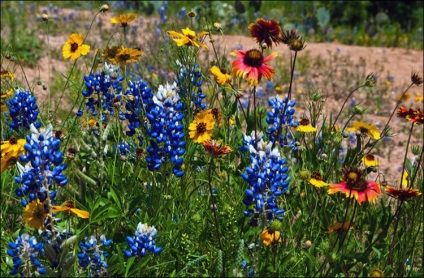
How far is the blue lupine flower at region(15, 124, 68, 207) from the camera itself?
1.97 metres

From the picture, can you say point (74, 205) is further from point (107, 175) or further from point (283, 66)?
point (283, 66)

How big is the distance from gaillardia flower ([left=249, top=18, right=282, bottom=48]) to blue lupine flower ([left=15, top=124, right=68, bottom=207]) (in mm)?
1047

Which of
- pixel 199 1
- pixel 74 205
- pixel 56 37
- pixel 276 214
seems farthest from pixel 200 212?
pixel 199 1

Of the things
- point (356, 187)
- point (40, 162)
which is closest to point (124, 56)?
point (40, 162)

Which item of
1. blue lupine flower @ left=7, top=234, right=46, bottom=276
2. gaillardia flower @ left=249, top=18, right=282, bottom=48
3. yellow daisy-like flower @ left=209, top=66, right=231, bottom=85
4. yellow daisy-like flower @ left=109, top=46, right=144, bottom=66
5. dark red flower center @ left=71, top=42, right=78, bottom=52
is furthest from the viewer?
dark red flower center @ left=71, top=42, right=78, bottom=52

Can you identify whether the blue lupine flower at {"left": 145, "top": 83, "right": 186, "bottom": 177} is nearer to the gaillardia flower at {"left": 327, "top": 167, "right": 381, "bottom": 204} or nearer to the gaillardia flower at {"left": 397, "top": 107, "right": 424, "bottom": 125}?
the gaillardia flower at {"left": 327, "top": 167, "right": 381, "bottom": 204}

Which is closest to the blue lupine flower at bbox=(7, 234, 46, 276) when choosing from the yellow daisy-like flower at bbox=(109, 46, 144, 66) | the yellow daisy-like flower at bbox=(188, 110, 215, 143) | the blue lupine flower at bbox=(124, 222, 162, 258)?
the blue lupine flower at bbox=(124, 222, 162, 258)

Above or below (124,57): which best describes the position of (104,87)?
below

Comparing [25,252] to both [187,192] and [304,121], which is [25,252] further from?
[304,121]

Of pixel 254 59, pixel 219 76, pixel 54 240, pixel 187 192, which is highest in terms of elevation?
pixel 254 59

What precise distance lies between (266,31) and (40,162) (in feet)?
3.80

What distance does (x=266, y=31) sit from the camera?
2.66 metres

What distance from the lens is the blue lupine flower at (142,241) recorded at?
6.74 ft

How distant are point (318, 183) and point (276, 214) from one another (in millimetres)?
279
